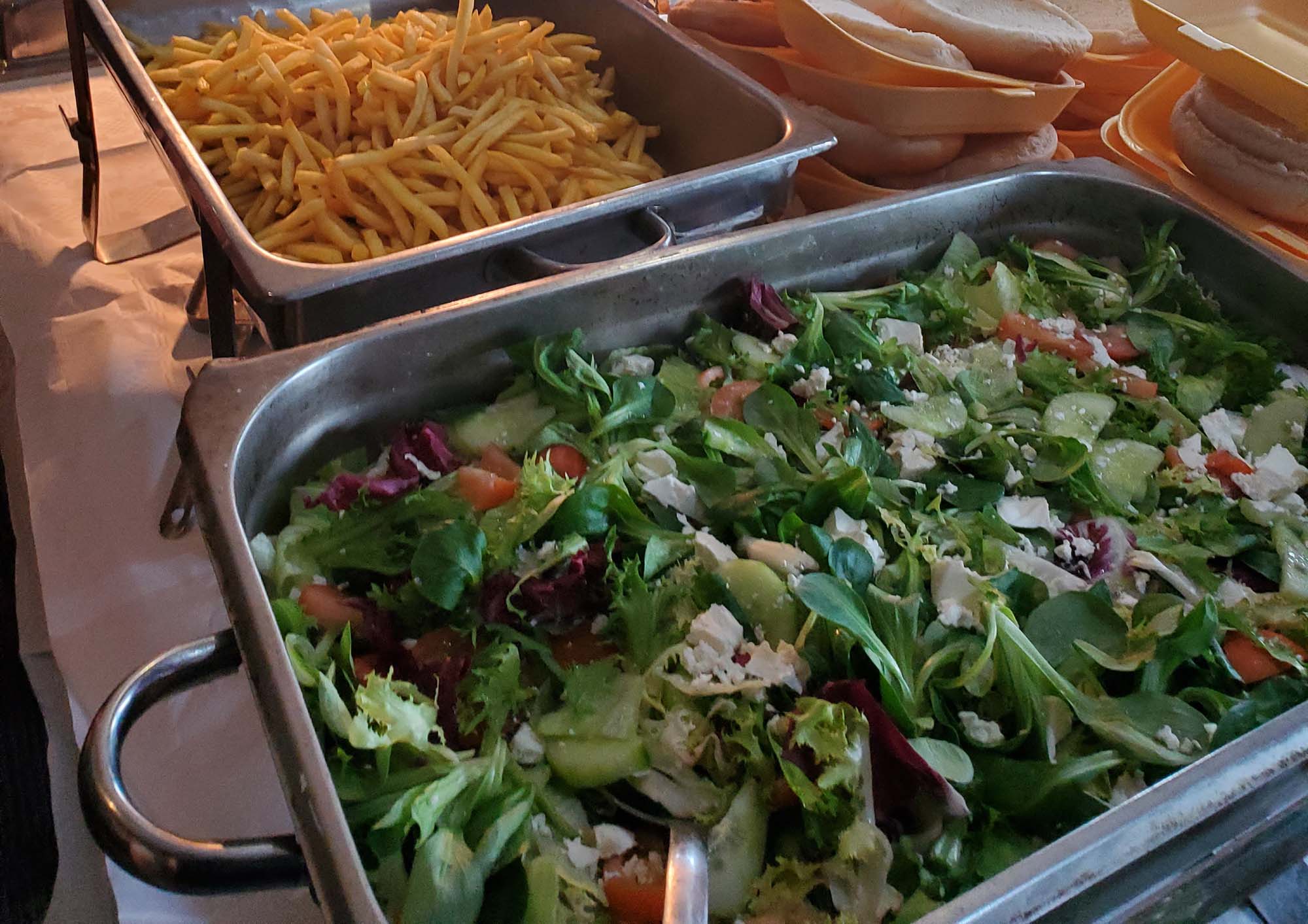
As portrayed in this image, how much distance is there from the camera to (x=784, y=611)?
0.82m

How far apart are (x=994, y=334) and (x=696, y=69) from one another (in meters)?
0.74

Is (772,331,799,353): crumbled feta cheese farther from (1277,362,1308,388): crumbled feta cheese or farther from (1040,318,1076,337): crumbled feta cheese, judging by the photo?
(1277,362,1308,388): crumbled feta cheese

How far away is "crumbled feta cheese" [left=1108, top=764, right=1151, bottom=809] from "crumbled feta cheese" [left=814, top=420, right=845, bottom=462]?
0.40m

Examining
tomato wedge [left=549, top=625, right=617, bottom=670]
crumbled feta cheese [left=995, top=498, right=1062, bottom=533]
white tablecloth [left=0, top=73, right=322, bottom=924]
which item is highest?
crumbled feta cheese [left=995, top=498, right=1062, bottom=533]

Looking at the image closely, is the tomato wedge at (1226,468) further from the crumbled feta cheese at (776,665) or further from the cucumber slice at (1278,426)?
the crumbled feta cheese at (776,665)

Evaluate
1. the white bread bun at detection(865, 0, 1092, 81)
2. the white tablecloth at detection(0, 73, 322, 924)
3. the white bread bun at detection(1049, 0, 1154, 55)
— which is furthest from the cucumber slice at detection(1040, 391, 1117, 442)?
the white tablecloth at detection(0, 73, 322, 924)

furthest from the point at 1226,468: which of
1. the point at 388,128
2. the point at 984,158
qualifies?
the point at 388,128

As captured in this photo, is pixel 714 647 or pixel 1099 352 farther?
pixel 1099 352

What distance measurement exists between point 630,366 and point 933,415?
36 centimetres

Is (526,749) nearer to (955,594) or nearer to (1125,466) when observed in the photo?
(955,594)

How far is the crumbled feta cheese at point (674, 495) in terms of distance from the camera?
3.07ft

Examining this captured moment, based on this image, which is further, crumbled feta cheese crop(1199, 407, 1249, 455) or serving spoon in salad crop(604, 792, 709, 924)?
crumbled feta cheese crop(1199, 407, 1249, 455)

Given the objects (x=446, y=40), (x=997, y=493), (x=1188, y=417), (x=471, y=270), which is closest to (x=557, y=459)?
(x=471, y=270)

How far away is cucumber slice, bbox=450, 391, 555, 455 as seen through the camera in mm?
1009
